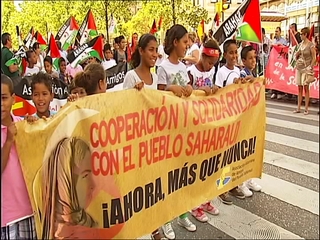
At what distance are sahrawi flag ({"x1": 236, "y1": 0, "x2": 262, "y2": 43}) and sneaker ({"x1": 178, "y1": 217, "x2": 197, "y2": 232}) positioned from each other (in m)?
1.98

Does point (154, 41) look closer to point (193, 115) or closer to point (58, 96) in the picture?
point (193, 115)

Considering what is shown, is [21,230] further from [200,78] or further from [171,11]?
[171,11]

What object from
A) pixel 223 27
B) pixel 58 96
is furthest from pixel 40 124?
pixel 58 96

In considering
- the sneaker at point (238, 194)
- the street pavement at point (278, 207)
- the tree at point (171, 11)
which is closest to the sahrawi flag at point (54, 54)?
the tree at point (171, 11)

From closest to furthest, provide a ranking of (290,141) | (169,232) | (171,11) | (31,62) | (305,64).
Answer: (169,232) < (290,141) < (171,11) < (305,64) < (31,62)

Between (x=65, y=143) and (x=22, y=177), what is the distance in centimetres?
31

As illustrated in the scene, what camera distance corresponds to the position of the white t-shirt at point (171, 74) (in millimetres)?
3471

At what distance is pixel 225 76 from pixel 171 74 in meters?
0.72

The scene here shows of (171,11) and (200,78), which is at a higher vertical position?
(171,11)

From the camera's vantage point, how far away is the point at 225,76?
3.96 metres

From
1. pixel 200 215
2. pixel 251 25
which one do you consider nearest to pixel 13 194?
pixel 200 215

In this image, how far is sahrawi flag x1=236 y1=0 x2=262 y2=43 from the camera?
4324 millimetres

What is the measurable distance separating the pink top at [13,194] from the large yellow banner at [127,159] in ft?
0.13

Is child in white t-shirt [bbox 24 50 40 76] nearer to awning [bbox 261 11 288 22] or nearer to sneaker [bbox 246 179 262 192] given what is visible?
sneaker [bbox 246 179 262 192]
